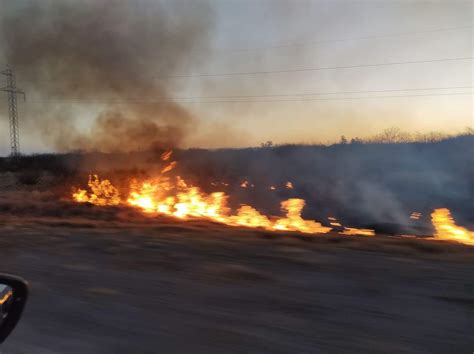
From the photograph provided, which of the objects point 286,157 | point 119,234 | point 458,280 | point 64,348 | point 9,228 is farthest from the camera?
point 286,157

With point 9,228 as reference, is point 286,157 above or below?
above

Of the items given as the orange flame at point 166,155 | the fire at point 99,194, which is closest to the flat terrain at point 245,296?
the fire at point 99,194

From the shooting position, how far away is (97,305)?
4.62 metres

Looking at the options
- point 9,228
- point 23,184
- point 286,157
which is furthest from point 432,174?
point 23,184

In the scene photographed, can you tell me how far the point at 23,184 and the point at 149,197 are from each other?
15.0 meters

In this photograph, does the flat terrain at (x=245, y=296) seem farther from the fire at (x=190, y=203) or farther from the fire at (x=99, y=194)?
the fire at (x=99, y=194)

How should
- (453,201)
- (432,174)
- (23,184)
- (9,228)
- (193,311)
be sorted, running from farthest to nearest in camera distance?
(23,184) < (432,174) < (453,201) < (9,228) < (193,311)

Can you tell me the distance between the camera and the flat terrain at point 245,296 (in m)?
3.68

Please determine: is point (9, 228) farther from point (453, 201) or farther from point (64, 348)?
point (453, 201)

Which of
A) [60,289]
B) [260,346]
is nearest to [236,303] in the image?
[260,346]

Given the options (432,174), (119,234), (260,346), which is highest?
(432,174)

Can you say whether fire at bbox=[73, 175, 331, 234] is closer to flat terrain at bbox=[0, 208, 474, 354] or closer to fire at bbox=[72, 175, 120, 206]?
fire at bbox=[72, 175, 120, 206]

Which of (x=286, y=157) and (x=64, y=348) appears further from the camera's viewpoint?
(x=286, y=157)

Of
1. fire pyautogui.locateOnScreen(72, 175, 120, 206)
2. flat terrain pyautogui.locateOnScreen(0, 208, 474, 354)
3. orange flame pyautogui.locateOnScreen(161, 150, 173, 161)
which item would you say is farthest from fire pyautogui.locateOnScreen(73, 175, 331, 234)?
flat terrain pyautogui.locateOnScreen(0, 208, 474, 354)
